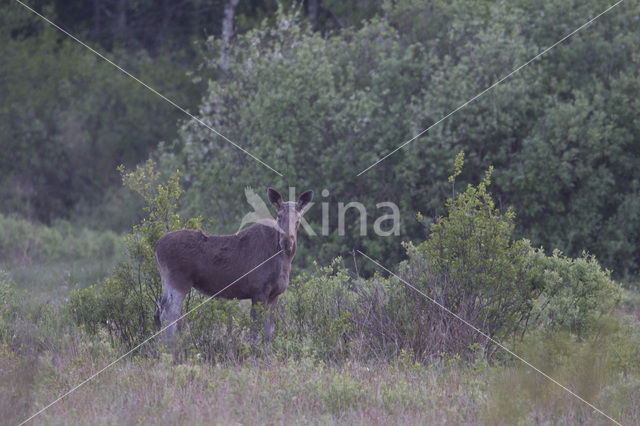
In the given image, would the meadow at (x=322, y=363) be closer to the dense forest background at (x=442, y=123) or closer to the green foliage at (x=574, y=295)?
the green foliage at (x=574, y=295)

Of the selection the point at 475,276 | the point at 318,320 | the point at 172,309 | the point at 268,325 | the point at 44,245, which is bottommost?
the point at 44,245

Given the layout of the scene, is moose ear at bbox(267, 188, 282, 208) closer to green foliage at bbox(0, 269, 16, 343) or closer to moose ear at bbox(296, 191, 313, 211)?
moose ear at bbox(296, 191, 313, 211)

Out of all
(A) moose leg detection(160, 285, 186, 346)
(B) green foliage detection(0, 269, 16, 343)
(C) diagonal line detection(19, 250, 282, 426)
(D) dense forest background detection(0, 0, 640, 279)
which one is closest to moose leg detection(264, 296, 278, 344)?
(C) diagonal line detection(19, 250, 282, 426)

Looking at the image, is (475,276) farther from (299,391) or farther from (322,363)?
(299,391)

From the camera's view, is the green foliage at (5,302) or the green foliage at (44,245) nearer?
the green foliage at (5,302)

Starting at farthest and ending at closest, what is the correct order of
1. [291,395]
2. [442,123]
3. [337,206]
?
[337,206] → [442,123] → [291,395]

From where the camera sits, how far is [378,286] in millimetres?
9898

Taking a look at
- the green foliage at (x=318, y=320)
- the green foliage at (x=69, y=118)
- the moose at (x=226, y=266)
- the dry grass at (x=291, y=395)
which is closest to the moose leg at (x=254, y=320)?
the moose at (x=226, y=266)

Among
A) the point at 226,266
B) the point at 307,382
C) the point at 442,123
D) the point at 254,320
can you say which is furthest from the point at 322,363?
the point at 442,123

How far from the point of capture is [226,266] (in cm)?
909

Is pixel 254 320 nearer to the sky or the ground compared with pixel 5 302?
nearer to the sky

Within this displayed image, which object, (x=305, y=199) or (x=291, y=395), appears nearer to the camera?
A: (x=291, y=395)

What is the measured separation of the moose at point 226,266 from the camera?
9.01 meters

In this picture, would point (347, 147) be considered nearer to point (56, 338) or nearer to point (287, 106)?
point (287, 106)
